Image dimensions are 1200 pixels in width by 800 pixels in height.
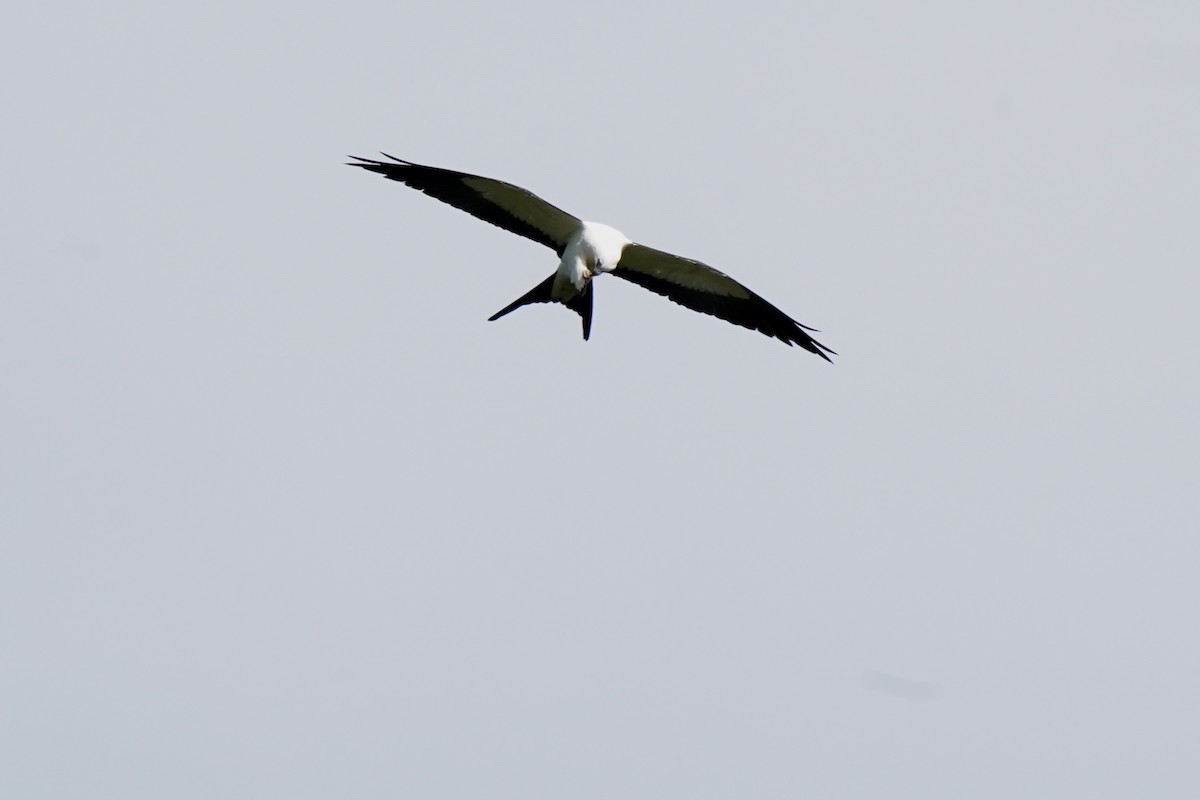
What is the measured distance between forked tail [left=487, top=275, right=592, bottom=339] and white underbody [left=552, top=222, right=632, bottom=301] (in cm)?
5

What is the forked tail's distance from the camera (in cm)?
1509

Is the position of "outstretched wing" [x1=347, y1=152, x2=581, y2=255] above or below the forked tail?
above

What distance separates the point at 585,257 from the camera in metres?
15.1

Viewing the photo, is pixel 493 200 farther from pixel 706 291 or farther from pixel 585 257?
pixel 706 291

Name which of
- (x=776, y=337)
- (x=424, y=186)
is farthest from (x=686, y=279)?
(x=424, y=186)

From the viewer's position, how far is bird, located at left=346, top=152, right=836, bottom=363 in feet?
49.1

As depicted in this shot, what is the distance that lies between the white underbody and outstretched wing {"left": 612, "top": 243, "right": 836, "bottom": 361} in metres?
0.24

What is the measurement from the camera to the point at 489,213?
15367mm

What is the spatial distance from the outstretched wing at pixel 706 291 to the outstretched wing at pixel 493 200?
64 cm

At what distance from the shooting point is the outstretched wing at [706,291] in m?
15.5

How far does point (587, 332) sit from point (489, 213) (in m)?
1.36

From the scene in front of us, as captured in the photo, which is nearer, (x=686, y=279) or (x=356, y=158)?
(x=356, y=158)

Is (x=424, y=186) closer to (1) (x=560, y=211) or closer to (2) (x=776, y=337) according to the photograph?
(1) (x=560, y=211)

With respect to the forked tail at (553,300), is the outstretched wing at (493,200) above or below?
above
